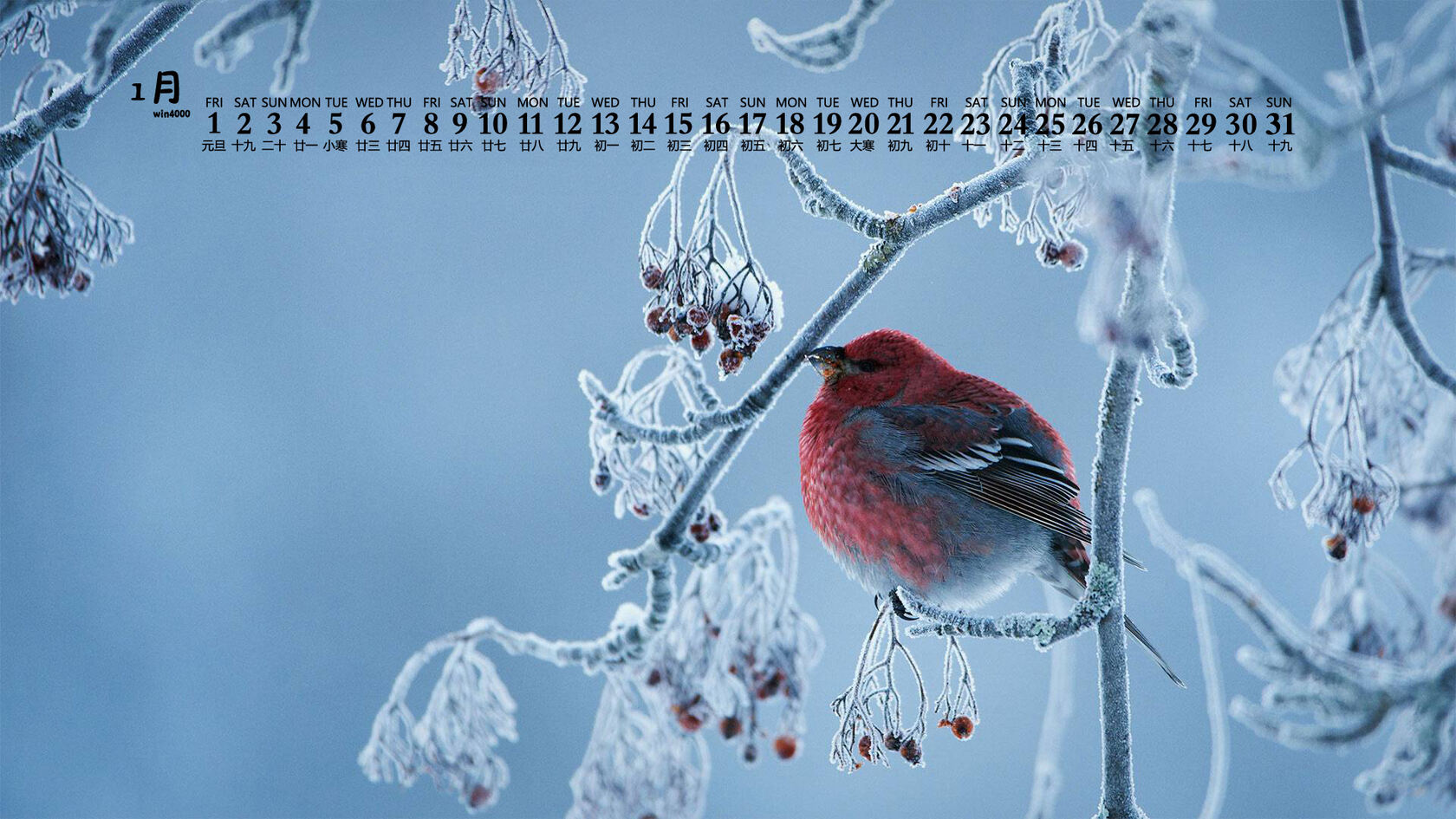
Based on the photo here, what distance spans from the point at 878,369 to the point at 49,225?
4.45 ft

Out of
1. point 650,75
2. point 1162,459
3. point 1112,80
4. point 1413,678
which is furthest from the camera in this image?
point 1162,459

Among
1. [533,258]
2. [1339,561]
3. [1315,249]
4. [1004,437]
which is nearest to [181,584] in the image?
[533,258]

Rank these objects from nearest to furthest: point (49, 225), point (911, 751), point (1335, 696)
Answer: point (1335, 696) < point (911, 751) < point (49, 225)

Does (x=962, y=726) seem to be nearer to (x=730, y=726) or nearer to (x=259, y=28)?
(x=730, y=726)

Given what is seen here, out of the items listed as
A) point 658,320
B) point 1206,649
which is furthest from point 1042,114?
point 1206,649

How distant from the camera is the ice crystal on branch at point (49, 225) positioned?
140cm

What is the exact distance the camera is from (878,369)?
1844 mm

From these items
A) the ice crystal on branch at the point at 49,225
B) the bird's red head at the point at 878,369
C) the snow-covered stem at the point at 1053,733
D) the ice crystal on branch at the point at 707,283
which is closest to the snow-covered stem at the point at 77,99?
the ice crystal on branch at the point at 49,225

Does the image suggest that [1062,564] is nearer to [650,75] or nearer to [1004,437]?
[1004,437]

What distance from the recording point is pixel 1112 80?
95 cm

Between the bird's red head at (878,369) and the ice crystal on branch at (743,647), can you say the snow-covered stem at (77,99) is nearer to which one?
the ice crystal on branch at (743,647)

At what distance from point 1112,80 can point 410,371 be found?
4.35 metres

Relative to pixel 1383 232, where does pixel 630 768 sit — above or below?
below

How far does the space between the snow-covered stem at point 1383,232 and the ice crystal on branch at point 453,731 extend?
4.06ft
